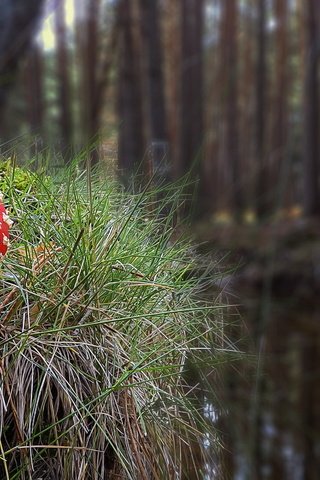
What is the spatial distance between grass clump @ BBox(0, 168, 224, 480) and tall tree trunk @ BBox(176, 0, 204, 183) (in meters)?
12.6

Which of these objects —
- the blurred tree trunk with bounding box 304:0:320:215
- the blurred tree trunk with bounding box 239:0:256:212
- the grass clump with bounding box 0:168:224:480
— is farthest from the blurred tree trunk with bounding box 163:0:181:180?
the grass clump with bounding box 0:168:224:480

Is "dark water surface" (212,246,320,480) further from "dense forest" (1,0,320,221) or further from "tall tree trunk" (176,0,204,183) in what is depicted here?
"tall tree trunk" (176,0,204,183)

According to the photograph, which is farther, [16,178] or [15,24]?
[15,24]

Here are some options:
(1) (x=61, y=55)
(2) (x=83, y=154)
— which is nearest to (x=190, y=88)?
(1) (x=61, y=55)

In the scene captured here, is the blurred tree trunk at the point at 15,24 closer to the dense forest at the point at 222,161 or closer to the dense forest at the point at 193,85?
the dense forest at the point at 222,161

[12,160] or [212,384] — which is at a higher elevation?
[12,160]

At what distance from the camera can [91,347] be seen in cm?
103

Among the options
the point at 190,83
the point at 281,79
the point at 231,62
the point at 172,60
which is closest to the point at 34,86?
the point at 172,60

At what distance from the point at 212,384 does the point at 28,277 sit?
33cm

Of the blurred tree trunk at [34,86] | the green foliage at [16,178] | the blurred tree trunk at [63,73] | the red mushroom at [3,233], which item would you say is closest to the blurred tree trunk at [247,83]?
the blurred tree trunk at [63,73]

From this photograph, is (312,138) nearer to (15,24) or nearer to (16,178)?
(15,24)

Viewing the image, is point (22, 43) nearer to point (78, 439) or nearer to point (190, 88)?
point (78, 439)

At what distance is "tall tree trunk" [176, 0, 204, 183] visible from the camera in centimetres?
1373

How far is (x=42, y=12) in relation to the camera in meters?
3.96
